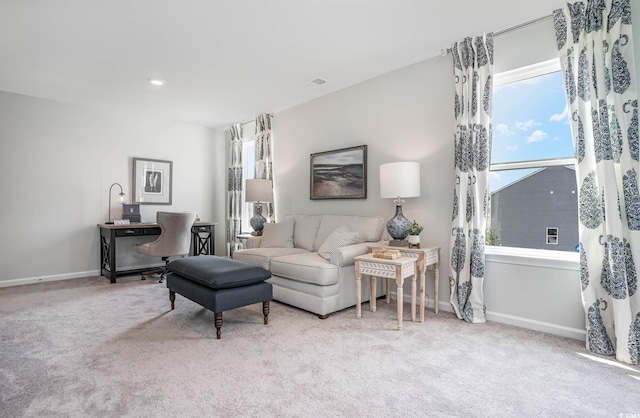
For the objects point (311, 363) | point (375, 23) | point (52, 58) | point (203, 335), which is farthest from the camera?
point (52, 58)

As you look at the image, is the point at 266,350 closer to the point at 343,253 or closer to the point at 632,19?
the point at 343,253

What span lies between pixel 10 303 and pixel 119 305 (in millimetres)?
1211

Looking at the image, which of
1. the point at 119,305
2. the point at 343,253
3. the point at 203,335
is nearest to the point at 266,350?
the point at 203,335

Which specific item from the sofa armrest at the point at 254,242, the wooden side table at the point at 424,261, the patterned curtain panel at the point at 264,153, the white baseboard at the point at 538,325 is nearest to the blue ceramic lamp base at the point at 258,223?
the patterned curtain panel at the point at 264,153

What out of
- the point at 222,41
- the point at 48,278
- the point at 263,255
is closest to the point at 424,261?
the point at 263,255

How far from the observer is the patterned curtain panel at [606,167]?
2.29 meters

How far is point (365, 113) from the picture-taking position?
164 inches

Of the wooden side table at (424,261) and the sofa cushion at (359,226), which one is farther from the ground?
the sofa cushion at (359,226)

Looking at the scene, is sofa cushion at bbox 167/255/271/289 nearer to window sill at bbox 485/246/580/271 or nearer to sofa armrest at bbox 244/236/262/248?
sofa armrest at bbox 244/236/262/248

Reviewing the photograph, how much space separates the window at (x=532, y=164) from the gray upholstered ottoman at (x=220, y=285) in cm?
222

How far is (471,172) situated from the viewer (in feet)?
10.2

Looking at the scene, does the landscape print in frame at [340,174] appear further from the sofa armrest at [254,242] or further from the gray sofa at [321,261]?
the sofa armrest at [254,242]

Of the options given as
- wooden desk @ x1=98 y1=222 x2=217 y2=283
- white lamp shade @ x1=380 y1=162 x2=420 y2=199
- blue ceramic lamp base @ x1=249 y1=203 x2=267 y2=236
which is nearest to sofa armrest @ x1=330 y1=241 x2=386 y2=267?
white lamp shade @ x1=380 y1=162 x2=420 y2=199

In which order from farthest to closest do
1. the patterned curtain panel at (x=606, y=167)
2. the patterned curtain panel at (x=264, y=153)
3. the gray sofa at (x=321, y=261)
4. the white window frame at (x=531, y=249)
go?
the patterned curtain panel at (x=264, y=153)
the gray sofa at (x=321, y=261)
the white window frame at (x=531, y=249)
the patterned curtain panel at (x=606, y=167)
